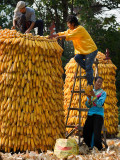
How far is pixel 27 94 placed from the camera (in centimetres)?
532

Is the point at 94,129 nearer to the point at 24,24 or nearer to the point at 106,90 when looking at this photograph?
the point at 24,24

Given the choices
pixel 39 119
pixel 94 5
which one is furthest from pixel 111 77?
pixel 94 5

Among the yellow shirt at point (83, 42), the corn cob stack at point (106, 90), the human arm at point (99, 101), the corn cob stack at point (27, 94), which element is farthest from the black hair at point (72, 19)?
the corn cob stack at point (106, 90)

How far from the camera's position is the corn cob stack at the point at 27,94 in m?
5.26

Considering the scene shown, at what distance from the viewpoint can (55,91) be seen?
5648 millimetres

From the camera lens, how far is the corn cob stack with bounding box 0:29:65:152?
526 cm

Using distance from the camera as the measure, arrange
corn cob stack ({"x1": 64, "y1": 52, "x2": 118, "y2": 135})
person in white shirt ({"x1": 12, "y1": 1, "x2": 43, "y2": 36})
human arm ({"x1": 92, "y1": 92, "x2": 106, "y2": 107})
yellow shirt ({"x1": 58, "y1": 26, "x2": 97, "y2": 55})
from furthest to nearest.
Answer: corn cob stack ({"x1": 64, "y1": 52, "x2": 118, "y2": 135})
person in white shirt ({"x1": 12, "y1": 1, "x2": 43, "y2": 36})
yellow shirt ({"x1": 58, "y1": 26, "x2": 97, "y2": 55})
human arm ({"x1": 92, "y1": 92, "x2": 106, "y2": 107})

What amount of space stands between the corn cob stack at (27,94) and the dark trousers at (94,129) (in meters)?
0.56

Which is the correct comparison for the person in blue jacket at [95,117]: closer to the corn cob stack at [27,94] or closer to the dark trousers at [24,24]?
the corn cob stack at [27,94]

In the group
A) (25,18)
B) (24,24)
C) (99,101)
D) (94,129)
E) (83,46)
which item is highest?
(25,18)

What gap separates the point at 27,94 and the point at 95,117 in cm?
132

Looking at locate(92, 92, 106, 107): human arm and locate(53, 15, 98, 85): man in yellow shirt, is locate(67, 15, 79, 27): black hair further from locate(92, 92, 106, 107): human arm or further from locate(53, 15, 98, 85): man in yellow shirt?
locate(92, 92, 106, 107): human arm

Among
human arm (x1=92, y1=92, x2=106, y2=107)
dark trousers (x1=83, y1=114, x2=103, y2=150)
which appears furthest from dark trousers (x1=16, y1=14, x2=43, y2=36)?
dark trousers (x1=83, y1=114, x2=103, y2=150)

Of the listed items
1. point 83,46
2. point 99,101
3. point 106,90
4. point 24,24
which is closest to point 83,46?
point 83,46
